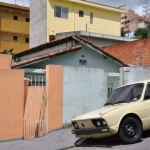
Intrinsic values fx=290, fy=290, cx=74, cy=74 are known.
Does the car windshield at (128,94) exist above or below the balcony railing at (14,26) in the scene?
below

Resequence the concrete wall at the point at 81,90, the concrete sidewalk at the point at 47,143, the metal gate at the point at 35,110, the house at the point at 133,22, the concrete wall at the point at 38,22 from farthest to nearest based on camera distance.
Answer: the house at the point at 133,22, the concrete wall at the point at 38,22, the concrete wall at the point at 81,90, the metal gate at the point at 35,110, the concrete sidewalk at the point at 47,143

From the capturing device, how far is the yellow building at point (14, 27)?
36781 millimetres

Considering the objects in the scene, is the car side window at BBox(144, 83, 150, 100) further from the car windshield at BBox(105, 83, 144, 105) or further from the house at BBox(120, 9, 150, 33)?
the house at BBox(120, 9, 150, 33)

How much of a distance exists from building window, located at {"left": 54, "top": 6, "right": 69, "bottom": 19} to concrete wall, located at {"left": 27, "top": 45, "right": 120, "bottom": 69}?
55.8ft

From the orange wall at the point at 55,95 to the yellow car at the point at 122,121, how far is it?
6.49 ft

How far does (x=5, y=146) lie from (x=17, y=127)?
871 mm

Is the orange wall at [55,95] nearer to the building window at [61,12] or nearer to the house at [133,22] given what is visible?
the building window at [61,12]

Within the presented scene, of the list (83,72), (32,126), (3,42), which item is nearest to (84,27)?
(3,42)

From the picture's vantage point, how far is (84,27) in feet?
105

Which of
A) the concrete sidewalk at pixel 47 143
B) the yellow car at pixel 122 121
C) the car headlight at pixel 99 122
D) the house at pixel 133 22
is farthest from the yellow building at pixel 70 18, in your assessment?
the house at pixel 133 22

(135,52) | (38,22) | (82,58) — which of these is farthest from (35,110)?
(38,22)

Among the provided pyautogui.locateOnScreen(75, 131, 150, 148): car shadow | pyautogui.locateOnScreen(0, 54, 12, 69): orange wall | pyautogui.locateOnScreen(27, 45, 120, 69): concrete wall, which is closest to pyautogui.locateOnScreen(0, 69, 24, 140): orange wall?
pyautogui.locateOnScreen(0, 54, 12, 69): orange wall

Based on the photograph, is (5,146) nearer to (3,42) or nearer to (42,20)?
(42,20)

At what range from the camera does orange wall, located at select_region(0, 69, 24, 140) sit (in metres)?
8.96
